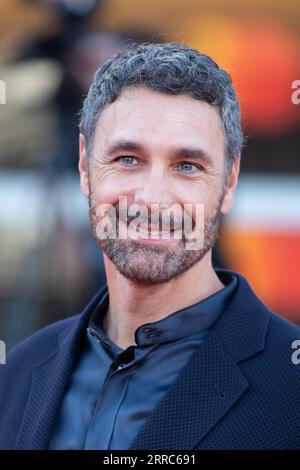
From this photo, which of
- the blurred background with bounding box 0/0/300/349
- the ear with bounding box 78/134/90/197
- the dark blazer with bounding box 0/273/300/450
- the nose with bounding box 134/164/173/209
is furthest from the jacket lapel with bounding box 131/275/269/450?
the blurred background with bounding box 0/0/300/349

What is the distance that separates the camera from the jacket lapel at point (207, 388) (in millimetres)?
1291

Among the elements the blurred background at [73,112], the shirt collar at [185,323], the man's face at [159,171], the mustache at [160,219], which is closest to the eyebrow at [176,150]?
the man's face at [159,171]

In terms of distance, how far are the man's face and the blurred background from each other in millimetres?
2241

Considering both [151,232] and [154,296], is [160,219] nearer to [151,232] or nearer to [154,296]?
[151,232]

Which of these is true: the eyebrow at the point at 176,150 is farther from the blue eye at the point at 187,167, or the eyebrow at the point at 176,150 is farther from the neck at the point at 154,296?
the neck at the point at 154,296

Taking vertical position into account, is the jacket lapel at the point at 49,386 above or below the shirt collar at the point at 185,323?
below

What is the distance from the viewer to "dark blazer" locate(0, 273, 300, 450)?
128 centimetres

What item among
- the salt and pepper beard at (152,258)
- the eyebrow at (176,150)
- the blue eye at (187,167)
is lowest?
the salt and pepper beard at (152,258)

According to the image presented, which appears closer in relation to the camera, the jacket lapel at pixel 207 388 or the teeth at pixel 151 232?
the jacket lapel at pixel 207 388

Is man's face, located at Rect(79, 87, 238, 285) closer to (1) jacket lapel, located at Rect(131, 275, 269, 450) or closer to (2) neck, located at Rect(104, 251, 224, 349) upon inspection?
(2) neck, located at Rect(104, 251, 224, 349)

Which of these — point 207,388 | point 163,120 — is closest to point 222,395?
point 207,388

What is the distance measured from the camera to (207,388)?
4.37 feet

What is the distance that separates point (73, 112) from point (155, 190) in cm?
245

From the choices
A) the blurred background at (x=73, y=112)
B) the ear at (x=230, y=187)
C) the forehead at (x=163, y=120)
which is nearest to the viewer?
the forehead at (x=163, y=120)
